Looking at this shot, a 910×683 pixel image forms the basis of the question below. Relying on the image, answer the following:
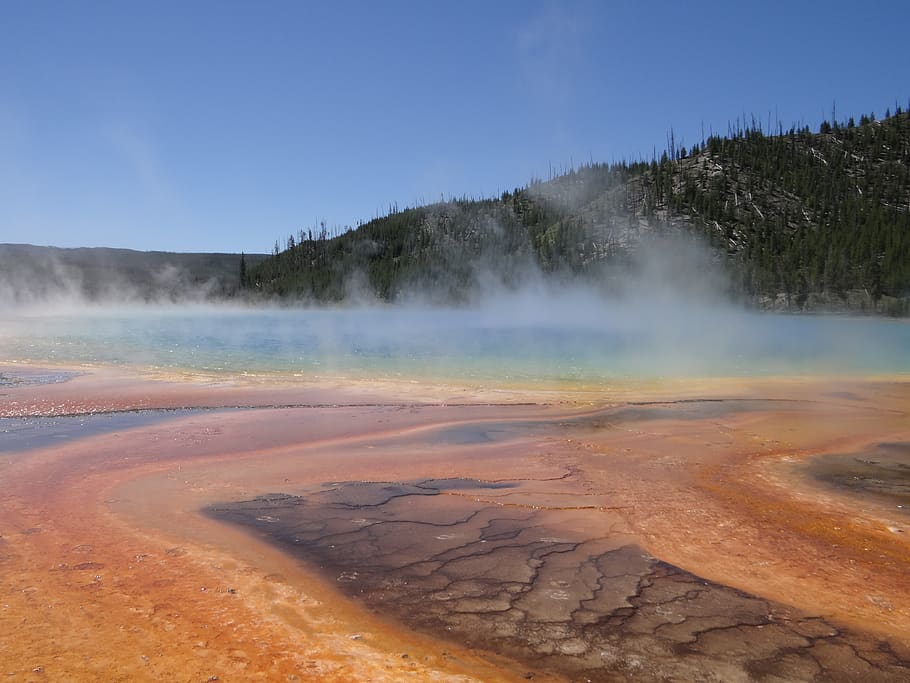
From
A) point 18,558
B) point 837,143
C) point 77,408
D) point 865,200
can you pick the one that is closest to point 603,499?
point 18,558

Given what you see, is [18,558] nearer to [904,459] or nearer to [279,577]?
[279,577]

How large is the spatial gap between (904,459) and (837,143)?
→ 187258 mm

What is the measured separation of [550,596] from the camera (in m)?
5.59

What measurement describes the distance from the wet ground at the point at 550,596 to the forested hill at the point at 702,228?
112655 millimetres

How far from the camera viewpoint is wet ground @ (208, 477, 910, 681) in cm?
453

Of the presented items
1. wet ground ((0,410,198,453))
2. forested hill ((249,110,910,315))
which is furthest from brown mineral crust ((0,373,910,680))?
forested hill ((249,110,910,315))

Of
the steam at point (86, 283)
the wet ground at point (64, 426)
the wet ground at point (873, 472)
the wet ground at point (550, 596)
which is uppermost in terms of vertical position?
the steam at point (86, 283)

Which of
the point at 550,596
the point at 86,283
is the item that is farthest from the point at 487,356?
the point at 86,283

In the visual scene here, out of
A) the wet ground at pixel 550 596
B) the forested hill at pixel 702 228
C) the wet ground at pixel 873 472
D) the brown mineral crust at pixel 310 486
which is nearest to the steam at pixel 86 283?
the forested hill at pixel 702 228

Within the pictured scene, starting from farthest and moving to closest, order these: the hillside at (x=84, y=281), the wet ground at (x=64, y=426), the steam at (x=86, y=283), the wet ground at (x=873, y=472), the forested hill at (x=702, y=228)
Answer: the hillside at (x=84, y=281) < the steam at (x=86, y=283) < the forested hill at (x=702, y=228) < the wet ground at (x=64, y=426) < the wet ground at (x=873, y=472)

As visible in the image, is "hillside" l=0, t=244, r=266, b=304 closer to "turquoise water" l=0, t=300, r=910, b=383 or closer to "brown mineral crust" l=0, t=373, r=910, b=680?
"turquoise water" l=0, t=300, r=910, b=383

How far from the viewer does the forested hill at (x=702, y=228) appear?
114 metres

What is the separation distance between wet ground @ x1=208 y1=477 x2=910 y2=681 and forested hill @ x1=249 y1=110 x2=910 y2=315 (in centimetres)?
11266

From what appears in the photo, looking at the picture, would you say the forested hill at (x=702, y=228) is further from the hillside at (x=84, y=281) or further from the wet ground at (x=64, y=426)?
the wet ground at (x=64, y=426)
